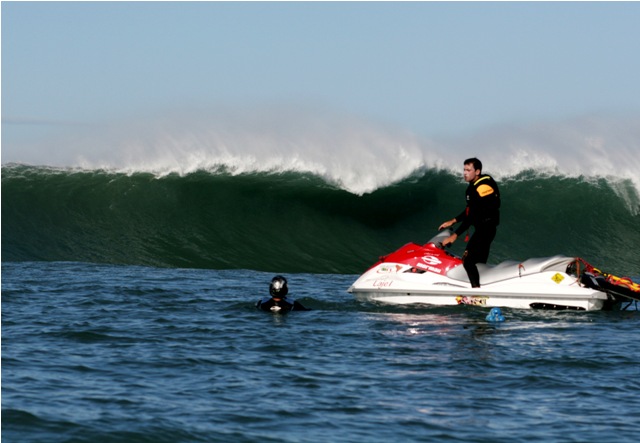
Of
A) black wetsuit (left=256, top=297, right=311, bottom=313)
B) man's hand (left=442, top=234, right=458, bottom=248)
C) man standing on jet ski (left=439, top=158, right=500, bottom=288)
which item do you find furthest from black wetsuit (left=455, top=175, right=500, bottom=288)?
black wetsuit (left=256, top=297, right=311, bottom=313)

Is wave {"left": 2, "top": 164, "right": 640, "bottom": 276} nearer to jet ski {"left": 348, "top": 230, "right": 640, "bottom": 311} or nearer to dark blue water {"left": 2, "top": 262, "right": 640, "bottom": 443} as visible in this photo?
jet ski {"left": 348, "top": 230, "right": 640, "bottom": 311}

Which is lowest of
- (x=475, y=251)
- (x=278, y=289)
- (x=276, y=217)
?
(x=278, y=289)

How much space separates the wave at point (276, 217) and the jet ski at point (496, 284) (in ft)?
20.6

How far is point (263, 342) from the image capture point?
9930mm

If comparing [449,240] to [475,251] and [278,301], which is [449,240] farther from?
[278,301]

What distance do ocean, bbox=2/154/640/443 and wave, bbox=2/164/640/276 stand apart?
0.23ft

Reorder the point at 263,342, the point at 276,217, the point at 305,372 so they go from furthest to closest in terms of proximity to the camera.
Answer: the point at 276,217
the point at 263,342
the point at 305,372

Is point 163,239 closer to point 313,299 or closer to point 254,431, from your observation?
point 313,299

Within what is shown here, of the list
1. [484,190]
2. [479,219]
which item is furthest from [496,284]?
[484,190]

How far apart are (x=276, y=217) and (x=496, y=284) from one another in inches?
409

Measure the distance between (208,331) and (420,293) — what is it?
3.71 meters

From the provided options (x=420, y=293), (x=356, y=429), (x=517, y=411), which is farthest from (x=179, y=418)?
(x=420, y=293)

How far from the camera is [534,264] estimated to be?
13078mm

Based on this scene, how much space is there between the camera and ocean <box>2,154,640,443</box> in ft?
23.0
